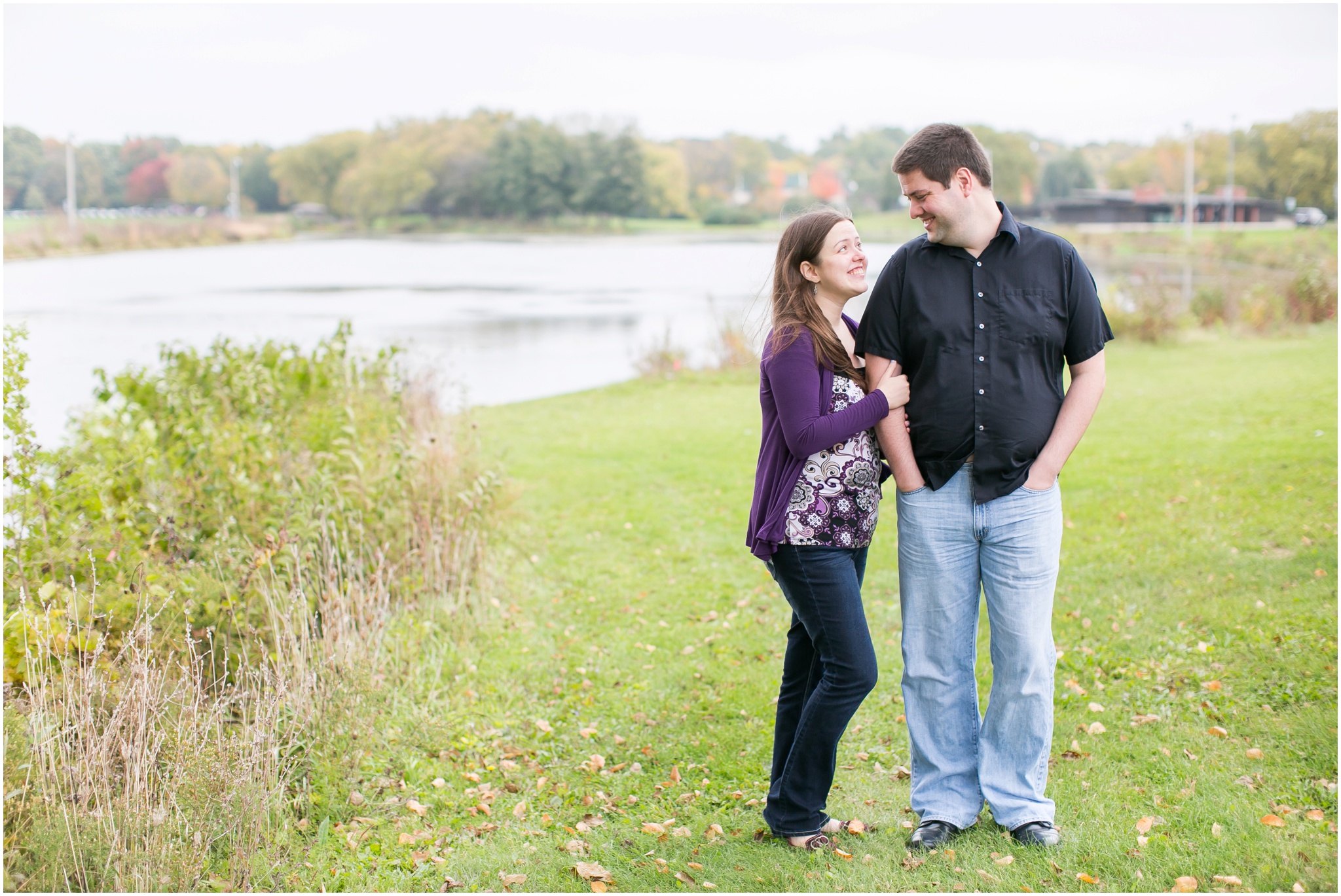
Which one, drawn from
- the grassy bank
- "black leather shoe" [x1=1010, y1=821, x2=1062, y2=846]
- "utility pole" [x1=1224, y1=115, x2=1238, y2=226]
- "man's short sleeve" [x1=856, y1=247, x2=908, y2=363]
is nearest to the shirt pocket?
"man's short sleeve" [x1=856, y1=247, x2=908, y2=363]

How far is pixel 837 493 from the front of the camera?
3096 millimetres

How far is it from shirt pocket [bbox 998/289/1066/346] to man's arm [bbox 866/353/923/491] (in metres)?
0.34

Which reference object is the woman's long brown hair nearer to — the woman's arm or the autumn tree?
the woman's arm

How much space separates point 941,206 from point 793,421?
76 centimetres

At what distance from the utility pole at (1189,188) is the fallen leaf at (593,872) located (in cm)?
3821

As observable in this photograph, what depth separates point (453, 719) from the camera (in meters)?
4.63

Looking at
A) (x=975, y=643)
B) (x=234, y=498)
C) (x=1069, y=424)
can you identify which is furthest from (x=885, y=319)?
(x=234, y=498)

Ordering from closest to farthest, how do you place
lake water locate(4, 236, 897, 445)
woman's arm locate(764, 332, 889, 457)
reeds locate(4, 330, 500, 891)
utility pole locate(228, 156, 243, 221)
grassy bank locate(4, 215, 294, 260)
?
1. woman's arm locate(764, 332, 889, 457)
2. reeds locate(4, 330, 500, 891)
3. lake water locate(4, 236, 897, 445)
4. grassy bank locate(4, 215, 294, 260)
5. utility pole locate(228, 156, 243, 221)

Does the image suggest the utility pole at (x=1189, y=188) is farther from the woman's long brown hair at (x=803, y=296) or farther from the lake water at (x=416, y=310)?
the woman's long brown hair at (x=803, y=296)

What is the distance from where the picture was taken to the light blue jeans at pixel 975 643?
3.14 metres

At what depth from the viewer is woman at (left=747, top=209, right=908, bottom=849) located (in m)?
3.02

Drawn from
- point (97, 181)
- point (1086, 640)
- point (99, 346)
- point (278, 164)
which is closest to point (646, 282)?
point (97, 181)

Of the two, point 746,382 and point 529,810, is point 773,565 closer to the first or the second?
point 529,810

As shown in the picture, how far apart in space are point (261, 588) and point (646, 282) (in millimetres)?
35321
